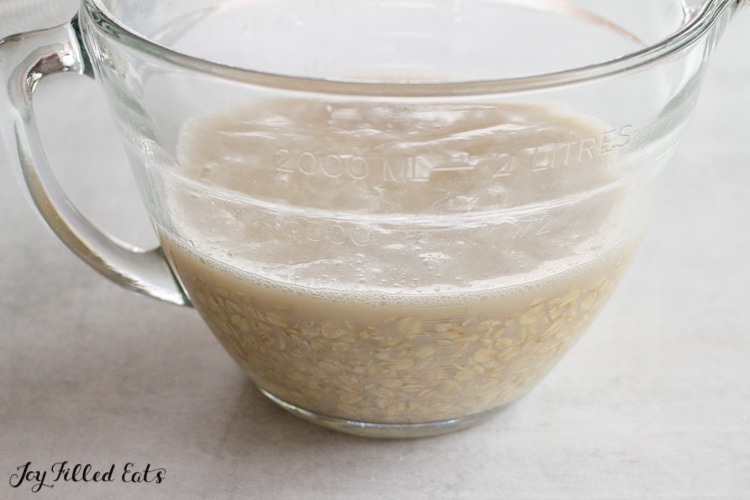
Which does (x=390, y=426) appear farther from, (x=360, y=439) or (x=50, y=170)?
(x=50, y=170)

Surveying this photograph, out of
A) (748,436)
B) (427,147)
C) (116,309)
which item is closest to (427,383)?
(427,147)

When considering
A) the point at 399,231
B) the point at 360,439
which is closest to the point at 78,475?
the point at 360,439

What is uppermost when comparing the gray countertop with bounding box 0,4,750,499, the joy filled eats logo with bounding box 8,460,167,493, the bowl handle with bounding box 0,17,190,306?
the bowl handle with bounding box 0,17,190,306

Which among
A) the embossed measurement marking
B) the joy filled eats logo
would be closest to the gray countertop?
the joy filled eats logo

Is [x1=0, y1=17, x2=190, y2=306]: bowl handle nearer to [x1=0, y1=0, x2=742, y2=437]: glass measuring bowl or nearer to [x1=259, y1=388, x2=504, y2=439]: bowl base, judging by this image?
[x1=0, y1=0, x2=742, y2=437]: glass measuring bowl

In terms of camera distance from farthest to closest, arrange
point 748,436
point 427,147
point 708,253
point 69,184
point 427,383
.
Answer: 1. point 69,184
2. point 708,253
3. point 748,436
4. point 427,383
5. point 427,147

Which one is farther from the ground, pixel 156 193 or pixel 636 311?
pixel 156 193

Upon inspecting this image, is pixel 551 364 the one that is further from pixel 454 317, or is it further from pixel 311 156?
pixel 311 156
